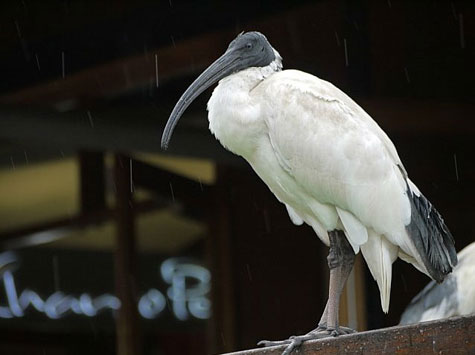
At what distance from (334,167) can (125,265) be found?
3.83 meters

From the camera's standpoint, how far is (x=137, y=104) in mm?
8344

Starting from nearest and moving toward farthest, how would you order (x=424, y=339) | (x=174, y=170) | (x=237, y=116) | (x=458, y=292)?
1. (x=424, y=339)
2. (x=237, y=116)
3. (x=458, y=292)
4. (x=174, y=170)

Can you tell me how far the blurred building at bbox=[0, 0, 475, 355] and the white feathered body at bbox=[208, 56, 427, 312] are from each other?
2.36 meters

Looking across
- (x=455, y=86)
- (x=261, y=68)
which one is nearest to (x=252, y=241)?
(x=455, y=86)

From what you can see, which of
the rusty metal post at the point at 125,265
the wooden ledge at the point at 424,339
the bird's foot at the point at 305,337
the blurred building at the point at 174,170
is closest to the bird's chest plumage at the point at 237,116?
the bird's foot at the point at 305,337

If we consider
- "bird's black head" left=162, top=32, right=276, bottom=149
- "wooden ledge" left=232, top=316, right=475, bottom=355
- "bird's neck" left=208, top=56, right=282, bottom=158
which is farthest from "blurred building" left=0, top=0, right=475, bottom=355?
"wooden ledge" left=232, top=316, right=475, bottom=355

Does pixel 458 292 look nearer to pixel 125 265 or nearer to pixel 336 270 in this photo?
pixel 336 270

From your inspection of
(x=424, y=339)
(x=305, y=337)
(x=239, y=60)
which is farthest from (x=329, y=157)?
(x=424, y=339)

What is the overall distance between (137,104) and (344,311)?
1.90 metres

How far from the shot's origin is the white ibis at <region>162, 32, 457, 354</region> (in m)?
4.69

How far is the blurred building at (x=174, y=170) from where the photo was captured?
7594 millimetres

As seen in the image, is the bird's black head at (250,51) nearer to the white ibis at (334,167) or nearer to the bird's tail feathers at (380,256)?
the white ibis at (334,167)

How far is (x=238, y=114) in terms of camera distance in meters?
4.79

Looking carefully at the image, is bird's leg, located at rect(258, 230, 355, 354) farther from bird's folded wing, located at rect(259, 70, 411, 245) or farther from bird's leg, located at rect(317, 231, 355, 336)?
bird's folded wing, located at rect(259, 70, 411, 245)
